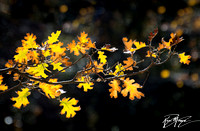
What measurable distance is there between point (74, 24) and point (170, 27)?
3174mm

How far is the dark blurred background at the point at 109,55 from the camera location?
4148mm

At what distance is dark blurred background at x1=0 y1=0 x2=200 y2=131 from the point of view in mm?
4148

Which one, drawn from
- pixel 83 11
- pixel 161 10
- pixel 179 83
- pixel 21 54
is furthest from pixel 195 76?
pixel 21 54

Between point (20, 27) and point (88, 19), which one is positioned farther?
point (88, 19)

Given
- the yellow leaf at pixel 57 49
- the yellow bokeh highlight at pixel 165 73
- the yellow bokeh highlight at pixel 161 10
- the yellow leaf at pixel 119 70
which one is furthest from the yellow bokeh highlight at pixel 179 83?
the yellow leaf at pixel 57 49

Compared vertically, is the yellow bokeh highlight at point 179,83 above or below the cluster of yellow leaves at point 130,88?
above

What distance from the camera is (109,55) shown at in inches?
197

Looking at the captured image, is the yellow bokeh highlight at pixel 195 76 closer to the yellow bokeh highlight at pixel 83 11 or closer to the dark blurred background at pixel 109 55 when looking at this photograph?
the dark blurred background at pixel 109 55

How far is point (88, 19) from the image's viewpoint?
610cm

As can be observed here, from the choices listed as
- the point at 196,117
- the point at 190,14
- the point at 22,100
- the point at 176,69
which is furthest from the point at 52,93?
the point at 190,14

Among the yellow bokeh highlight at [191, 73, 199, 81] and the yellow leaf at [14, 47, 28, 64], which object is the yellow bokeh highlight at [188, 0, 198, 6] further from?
the yellow leaf at [14, 47, 28, 64]

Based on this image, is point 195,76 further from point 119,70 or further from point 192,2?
point 119,70

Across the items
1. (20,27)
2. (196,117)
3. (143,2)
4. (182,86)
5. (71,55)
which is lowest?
(196,117)

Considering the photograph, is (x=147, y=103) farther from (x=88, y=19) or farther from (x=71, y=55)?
(x=88, y=19)
